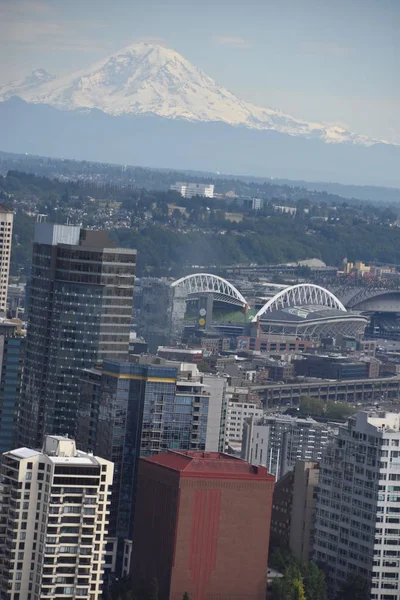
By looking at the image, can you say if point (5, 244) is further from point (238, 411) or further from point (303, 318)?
point (303, 318)

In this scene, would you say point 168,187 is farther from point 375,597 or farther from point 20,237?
point 375,597

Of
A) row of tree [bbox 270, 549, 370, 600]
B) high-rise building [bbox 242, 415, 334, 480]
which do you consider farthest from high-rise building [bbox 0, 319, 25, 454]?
row of tree [bbox 270, 549, 370, 600]

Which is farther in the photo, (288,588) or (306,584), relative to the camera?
(306,584)

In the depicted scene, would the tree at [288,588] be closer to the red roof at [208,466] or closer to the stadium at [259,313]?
the red roof at [208,466]

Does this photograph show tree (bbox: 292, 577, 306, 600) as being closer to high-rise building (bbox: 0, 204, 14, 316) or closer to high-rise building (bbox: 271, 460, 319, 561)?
high-rise building (bbox: 271, 460, 319, 561)

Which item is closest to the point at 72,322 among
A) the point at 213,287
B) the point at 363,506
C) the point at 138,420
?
the point at 138,420

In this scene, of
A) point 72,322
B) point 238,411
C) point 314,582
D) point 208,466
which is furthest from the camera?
point 238,411

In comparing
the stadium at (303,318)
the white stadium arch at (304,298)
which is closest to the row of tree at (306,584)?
the stadium at (303,318)
